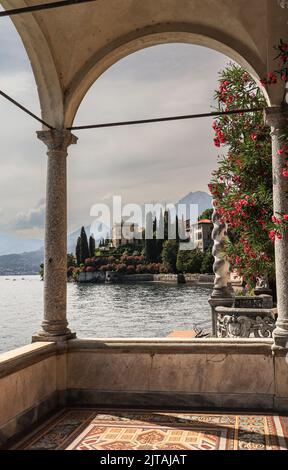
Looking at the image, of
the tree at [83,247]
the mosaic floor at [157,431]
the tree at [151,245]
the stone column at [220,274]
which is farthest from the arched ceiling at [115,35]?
the tree at [151,245]

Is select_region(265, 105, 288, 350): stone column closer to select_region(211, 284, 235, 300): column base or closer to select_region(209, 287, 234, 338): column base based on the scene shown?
select_region(209, 287, 234, 338): column base

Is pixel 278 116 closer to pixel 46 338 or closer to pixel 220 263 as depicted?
pixel 46 338

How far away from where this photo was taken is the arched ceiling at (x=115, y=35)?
5148mm

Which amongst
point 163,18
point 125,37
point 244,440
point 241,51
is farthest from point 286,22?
point 244,440

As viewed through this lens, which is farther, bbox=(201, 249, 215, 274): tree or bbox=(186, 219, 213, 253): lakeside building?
bbox=(186, 219, 213, 253): lakeside building

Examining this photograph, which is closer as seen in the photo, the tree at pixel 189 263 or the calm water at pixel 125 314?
the calm water at pixel 125 314

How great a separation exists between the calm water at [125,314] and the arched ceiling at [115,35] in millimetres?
22739

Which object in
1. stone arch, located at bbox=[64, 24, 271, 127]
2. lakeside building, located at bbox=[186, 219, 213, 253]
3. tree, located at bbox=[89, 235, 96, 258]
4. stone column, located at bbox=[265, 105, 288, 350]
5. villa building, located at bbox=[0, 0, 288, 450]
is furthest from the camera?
tree, located at bbox=[89, 235, 96, 258]

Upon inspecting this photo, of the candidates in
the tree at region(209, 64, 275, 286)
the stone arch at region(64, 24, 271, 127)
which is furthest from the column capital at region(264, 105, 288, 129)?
the tree at region(209, 64, 275, 286)

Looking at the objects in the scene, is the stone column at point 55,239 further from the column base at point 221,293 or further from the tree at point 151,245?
the tree at point 151,245

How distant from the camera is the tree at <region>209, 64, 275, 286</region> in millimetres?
6004

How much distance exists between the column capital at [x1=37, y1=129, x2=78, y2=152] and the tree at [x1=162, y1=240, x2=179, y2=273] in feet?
219

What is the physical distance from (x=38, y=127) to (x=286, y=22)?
2.96 metres

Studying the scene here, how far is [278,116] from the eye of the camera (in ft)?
16.5
